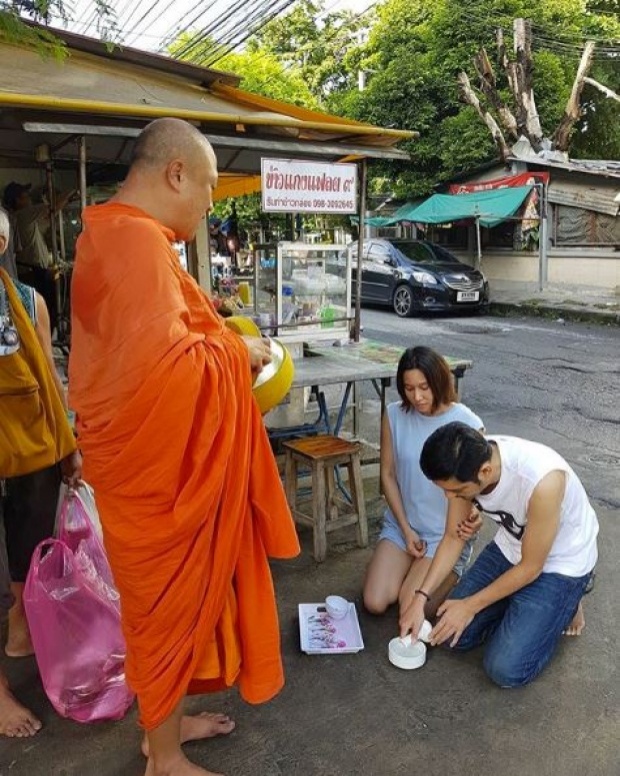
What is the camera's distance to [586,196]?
13961 millimetres

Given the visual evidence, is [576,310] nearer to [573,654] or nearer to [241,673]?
[573,654]

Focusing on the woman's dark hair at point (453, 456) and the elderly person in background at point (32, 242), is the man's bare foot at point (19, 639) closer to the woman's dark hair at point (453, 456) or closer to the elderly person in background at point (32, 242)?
the woman's dark hair at point (453, 456)

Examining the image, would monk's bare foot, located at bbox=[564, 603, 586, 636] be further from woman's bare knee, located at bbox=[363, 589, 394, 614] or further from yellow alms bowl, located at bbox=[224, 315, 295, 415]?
yellow alms bowl, located at bbox=[224, 315, 295, 415]

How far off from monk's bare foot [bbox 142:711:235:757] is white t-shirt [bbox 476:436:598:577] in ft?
3.79

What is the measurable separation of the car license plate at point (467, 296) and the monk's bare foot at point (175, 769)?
1161cm

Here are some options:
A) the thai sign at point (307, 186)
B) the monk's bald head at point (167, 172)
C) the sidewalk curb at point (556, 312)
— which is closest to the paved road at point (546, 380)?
the sidewalk curb at point (556, 312)

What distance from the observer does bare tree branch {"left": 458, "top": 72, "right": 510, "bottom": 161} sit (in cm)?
1456

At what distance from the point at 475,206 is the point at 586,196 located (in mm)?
2252

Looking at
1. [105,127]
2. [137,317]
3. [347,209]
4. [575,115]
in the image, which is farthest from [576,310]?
[137,317]

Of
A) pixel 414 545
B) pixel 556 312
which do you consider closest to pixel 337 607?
pixel 414 545

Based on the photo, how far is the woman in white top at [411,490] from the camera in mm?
2947

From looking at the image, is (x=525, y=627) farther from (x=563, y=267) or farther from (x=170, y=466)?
(x=563, y=267)

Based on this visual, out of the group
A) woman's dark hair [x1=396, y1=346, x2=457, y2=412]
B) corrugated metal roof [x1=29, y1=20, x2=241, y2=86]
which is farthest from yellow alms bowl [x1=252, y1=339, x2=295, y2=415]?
corrugated metal roof [x1=29, y1=20, x2=241, y2=86]

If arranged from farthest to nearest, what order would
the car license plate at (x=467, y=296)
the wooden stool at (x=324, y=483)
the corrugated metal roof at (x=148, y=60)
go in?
the car license plate at (x=467, y=296)
the corrugated metal roof at (x=148, y=60)
the wooden stool at (x=324, y=483)
